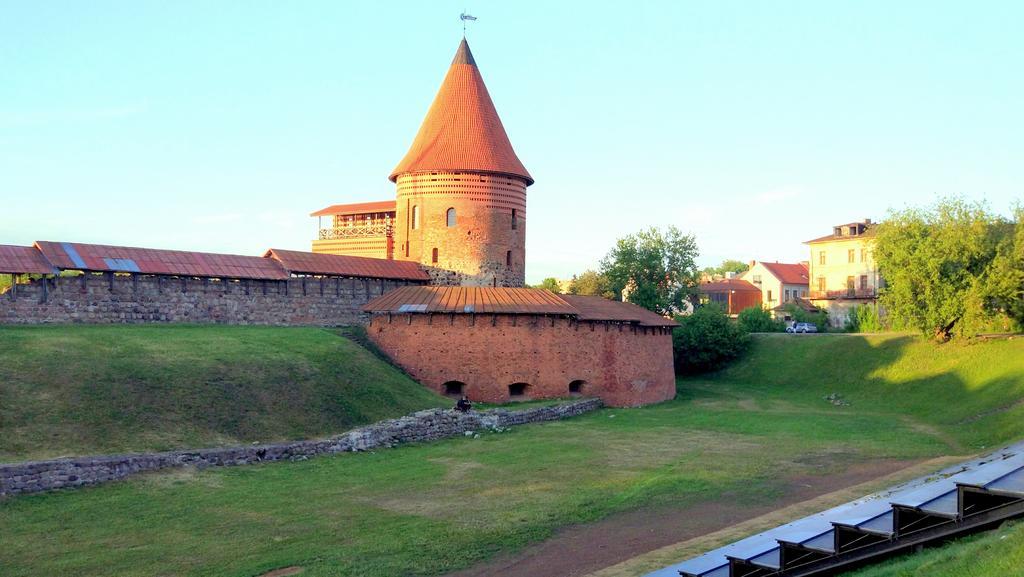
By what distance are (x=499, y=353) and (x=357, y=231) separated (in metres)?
11.8

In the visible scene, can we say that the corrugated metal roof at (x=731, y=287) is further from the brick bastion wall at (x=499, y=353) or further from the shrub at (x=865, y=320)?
the brick bastion wall at (x=499, y=353)

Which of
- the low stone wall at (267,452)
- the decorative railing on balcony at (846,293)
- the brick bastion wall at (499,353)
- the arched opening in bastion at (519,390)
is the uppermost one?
the decorative railing on balcony at (846,293)

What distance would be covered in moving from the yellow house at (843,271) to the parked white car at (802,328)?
9.50 ft

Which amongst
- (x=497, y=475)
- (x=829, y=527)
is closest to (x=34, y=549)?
(x=497, y=475)

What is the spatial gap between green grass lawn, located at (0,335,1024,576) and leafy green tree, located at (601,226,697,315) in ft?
52.9

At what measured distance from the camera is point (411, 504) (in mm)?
14016

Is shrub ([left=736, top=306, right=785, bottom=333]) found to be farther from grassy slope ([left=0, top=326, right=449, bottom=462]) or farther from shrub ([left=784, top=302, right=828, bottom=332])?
grassy slope ([left=0, top=326, right=449, bottom=462])

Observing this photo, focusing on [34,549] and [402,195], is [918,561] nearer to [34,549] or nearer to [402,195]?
[34,549]

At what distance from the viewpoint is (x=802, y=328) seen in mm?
48000

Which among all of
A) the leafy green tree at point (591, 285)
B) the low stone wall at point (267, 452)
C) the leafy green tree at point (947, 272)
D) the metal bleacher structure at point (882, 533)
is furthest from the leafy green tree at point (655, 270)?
the metal bleacher structure at point (882, 533)

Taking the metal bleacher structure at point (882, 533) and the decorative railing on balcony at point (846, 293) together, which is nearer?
the metal bleacher structure at point (882, 533)

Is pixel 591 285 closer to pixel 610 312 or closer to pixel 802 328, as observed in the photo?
pixel 802 328

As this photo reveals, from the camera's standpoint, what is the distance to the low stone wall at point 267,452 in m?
13.8

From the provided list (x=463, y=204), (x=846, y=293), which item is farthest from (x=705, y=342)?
(x=846, y=293)
